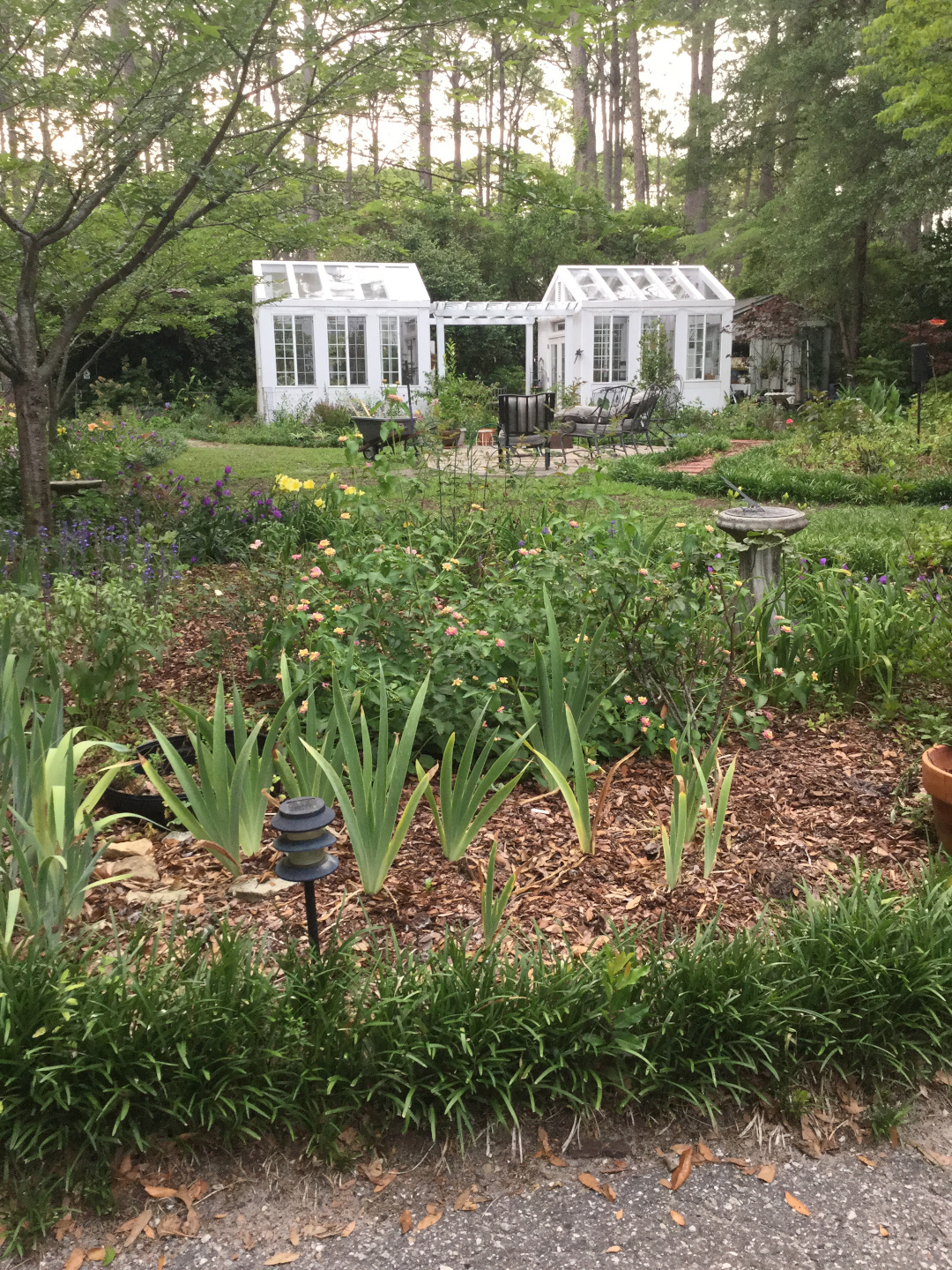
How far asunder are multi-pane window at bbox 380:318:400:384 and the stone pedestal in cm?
1318

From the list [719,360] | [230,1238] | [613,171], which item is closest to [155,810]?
[230,1238]

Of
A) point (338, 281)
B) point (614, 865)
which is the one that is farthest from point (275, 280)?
point (614, 865)

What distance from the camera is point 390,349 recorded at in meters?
16.5

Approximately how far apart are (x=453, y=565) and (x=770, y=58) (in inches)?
782

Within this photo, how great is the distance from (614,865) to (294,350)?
48.6 ft

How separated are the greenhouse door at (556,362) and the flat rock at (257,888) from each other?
1554 cm

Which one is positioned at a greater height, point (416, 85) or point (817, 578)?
point (416, 85)

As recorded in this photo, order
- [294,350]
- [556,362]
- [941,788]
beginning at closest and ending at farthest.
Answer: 1. [941,788]
2. [294,350]
3. [556,362]

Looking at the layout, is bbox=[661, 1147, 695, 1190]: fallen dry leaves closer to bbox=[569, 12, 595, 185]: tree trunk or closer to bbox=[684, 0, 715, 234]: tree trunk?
bbox=[684, 0, 715, 234]: tree trunk

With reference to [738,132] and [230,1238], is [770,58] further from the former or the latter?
[230,1238]

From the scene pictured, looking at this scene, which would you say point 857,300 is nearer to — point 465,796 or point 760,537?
point 760,537

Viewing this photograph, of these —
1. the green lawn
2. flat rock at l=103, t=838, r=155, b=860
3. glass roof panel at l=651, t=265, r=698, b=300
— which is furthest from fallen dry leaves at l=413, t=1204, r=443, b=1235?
glass roof panel at l=651, t=265, r=698, b=300

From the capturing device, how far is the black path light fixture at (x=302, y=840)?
1846 mm

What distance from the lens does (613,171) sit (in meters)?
26.9
